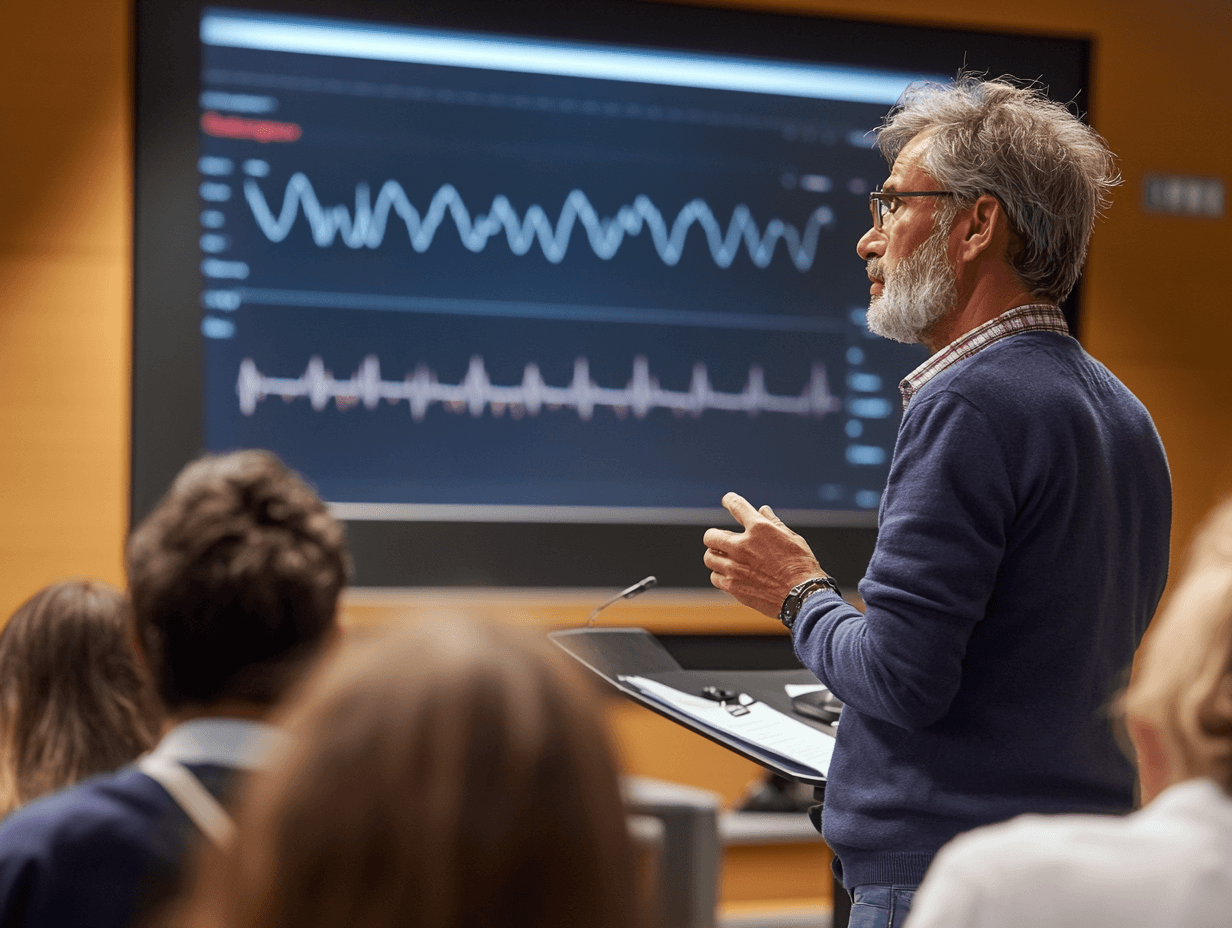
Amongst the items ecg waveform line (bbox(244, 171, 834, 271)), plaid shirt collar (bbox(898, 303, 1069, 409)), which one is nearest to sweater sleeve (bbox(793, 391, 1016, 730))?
plaid shirt collar (bbox(898, 303, 1069, 409))

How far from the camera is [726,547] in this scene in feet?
4.83

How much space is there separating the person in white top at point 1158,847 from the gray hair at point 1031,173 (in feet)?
2.57

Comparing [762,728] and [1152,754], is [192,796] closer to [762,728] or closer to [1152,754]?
[1152,754]

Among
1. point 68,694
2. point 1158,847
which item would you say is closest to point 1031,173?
point 1158,847

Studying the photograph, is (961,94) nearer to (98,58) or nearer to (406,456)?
(406,456)

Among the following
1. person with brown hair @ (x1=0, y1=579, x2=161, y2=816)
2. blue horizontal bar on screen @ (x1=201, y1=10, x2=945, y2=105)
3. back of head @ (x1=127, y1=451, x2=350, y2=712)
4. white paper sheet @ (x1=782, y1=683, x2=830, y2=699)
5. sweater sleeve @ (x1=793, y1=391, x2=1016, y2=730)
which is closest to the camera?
back of head @ (x1=127, y1=451, x2=350, y2=712)

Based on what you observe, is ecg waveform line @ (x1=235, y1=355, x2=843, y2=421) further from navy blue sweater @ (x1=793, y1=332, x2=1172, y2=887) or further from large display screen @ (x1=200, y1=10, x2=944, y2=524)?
navy blue sweater @ (x1=793, y1=332, x2=1172, y2=887)

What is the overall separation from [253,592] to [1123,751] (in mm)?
908

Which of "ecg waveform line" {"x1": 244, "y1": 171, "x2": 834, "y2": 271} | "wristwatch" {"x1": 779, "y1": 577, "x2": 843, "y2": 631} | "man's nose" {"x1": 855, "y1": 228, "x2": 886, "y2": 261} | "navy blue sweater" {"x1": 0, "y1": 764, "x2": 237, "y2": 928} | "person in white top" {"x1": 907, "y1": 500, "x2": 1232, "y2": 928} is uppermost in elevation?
"ecg waveform line" {"x1": 244, "y1": 171, "x2": 834, "y2": 271}

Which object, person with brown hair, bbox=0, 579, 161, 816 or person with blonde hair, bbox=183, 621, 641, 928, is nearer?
person with blonde hair, bbox=183, 621, 641, 928

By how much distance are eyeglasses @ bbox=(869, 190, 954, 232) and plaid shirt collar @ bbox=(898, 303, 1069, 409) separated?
160 mm

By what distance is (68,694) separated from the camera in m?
1.56

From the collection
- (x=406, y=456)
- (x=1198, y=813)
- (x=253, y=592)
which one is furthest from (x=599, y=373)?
(x=1198, y=813)

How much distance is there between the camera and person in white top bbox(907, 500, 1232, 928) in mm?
681
